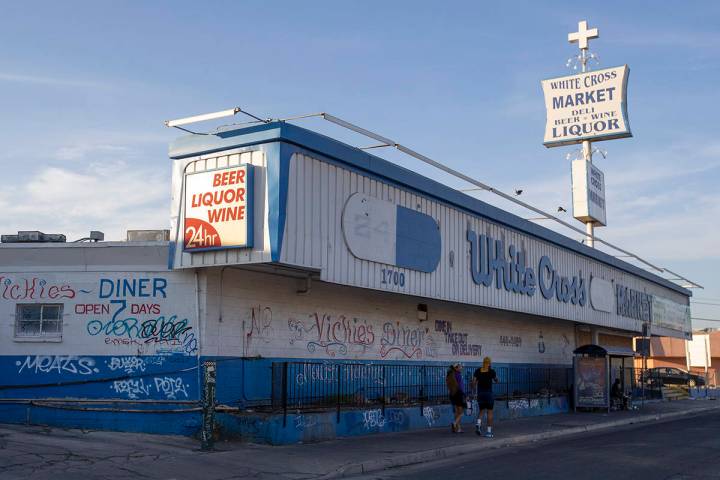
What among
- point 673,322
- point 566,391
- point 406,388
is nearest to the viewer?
point 406,388

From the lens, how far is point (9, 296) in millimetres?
16125

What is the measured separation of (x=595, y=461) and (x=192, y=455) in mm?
7214

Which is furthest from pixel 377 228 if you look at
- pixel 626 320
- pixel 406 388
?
pixel 626 320

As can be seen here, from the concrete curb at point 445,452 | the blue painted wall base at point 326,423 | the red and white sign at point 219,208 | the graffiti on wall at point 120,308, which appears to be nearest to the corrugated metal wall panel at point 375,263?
the red and white sign at point 219,208

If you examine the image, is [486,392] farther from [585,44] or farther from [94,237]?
[585,44]

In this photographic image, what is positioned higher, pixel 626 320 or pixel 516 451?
pixel 626 320

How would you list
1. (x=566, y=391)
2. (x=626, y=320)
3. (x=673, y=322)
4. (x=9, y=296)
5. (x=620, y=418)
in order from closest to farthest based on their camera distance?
(x=9, y=296) < (x=620, y=418) < (x=566, y=391) < (x=626, y=320) < (x=673, y=322)

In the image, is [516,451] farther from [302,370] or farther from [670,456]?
[302,370]

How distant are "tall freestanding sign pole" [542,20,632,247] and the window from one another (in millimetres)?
24869

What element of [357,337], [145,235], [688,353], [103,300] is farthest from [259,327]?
[688,353]

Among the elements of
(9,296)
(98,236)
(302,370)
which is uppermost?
(98,236)

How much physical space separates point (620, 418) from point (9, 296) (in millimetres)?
18823

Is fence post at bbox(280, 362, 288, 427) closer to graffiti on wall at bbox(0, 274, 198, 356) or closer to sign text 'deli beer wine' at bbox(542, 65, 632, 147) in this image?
graffiti on wall at bbox(0, 274, 198, 356)

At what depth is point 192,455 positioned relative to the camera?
43.7 feet
